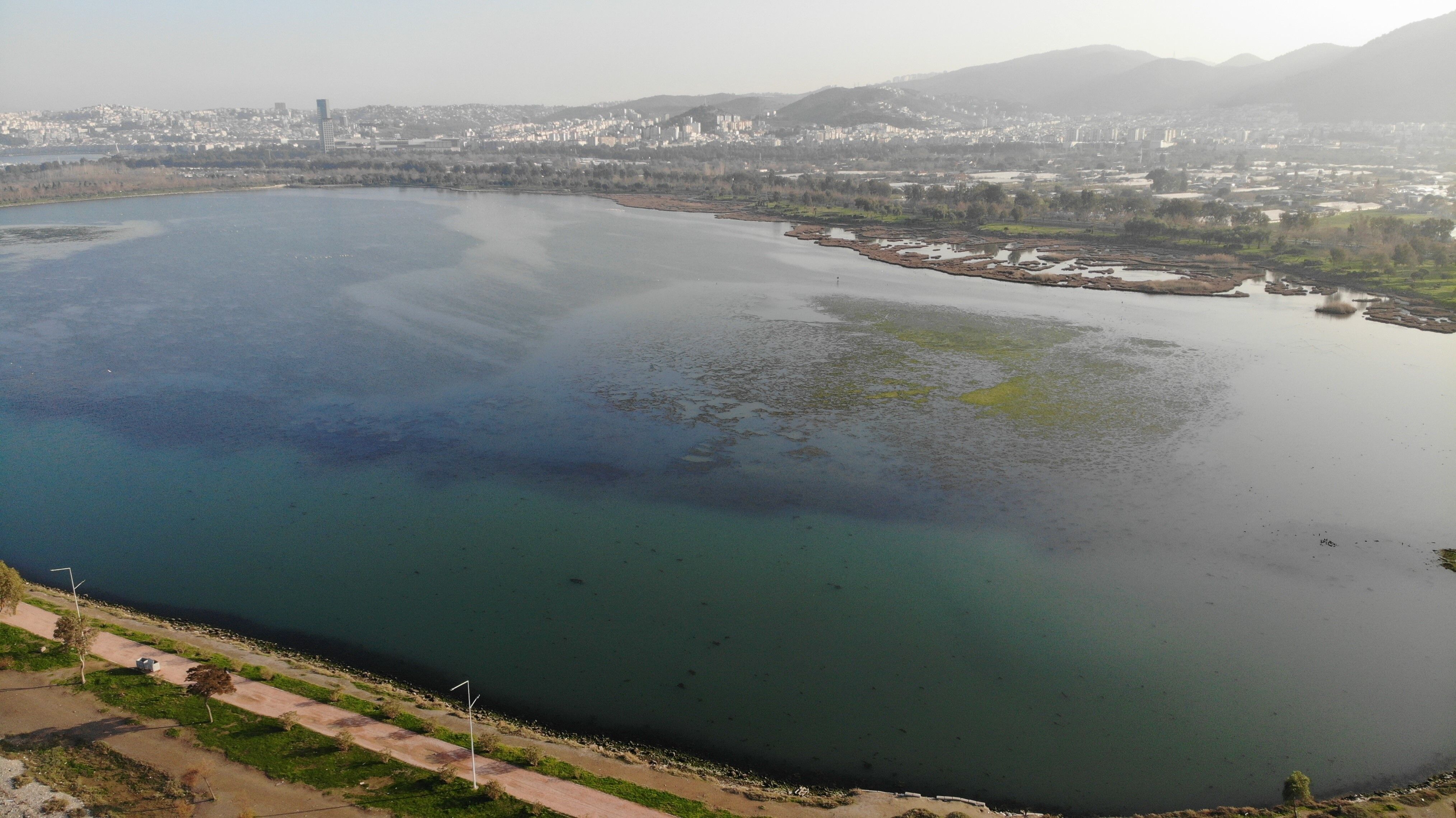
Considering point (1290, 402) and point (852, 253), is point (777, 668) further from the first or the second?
point (852, 253)

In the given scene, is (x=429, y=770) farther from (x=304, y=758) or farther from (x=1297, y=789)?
(x=1297, y=789)

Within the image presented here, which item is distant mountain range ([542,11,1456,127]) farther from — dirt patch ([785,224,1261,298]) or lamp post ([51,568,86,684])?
lamp post ([51,568,86,684])

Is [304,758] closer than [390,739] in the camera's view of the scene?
Yes

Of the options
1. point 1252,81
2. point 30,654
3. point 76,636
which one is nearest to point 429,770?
point 76,636

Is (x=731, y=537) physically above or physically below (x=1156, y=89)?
below

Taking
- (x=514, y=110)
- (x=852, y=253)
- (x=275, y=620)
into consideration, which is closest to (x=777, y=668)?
(x=275, y=620)

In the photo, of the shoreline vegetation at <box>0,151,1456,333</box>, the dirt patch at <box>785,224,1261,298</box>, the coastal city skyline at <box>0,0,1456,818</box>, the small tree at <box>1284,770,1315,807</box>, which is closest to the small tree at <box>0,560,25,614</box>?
the coastal city skyline at <box>0,0,1456,818</box>
